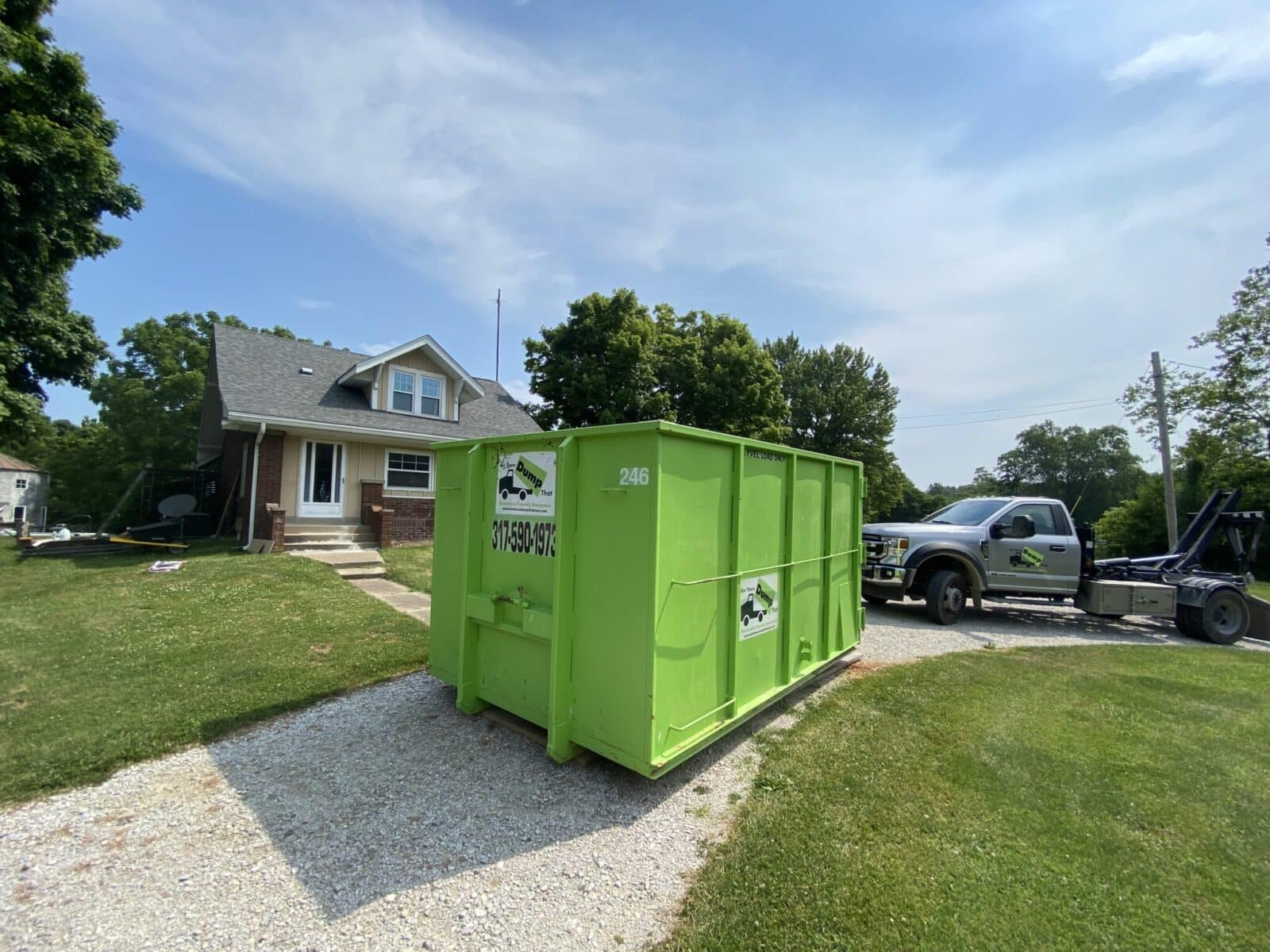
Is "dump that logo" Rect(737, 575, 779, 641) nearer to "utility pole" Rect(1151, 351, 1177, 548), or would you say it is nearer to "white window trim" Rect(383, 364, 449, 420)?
"white window trim" Rect(383, 364, 449, 420)

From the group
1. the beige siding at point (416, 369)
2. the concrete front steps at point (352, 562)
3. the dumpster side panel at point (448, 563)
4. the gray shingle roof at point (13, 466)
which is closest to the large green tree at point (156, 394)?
the gray shingle roof at point (13, 466)

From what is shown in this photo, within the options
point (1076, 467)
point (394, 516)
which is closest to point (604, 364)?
point (394, 516)

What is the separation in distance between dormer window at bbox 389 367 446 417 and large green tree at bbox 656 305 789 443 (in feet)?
38.5

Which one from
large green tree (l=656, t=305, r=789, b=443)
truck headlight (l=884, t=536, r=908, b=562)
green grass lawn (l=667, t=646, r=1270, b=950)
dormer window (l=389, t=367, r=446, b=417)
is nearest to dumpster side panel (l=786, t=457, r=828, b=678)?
green grass lawn (l=667, t=646, r=1270, b=950)

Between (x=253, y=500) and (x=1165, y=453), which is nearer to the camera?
(x=253, y=500)

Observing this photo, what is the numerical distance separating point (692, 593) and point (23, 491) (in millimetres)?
47299

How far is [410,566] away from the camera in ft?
37.4

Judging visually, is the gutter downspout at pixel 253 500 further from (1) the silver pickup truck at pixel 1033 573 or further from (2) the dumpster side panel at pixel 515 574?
(1) the silver pickup truck at pixel 1033 573

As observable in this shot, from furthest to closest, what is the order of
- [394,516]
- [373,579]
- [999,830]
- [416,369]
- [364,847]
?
[416,369] < [394,516] < [373,579] < [999,830] < [364,847]

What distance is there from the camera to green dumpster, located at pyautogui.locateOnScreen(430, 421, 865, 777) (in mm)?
3129

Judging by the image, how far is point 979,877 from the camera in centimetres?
262

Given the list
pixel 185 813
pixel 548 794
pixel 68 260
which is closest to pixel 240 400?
pixel 68 260

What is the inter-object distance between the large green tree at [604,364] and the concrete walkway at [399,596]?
13906mm

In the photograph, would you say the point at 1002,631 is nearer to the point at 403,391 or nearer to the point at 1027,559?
the point at 1027,559
